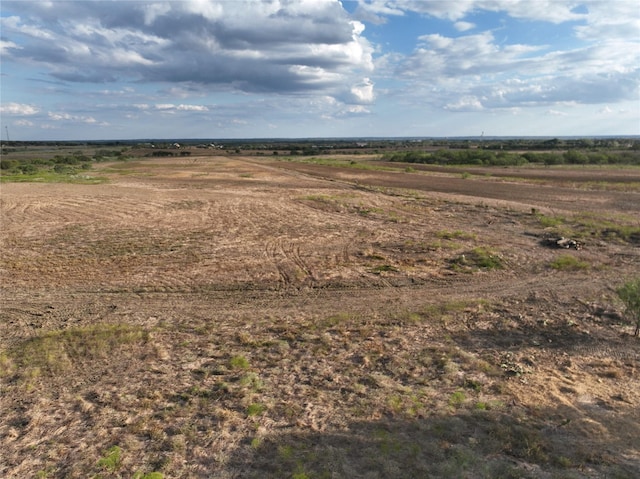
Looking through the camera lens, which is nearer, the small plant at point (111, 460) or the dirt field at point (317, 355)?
the small plant at point (111, 460)

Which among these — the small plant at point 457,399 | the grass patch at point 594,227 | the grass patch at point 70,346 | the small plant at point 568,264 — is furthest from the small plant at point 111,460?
the grass patch at point 594,227

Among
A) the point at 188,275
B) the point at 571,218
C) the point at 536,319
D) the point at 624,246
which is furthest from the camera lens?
the point at 571,218

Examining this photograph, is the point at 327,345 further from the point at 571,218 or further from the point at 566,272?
the point at 571,218

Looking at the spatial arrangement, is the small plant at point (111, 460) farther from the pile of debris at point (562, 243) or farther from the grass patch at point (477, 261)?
the pile of debris at point (562, 243)

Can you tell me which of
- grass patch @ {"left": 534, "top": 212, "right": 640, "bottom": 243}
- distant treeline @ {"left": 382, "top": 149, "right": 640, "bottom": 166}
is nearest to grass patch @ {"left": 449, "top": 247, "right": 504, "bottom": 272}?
grass patch @ {"left": 534, "top": 212, "right": 640, "bottom": 243}

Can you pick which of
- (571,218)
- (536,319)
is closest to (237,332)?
(536,319)

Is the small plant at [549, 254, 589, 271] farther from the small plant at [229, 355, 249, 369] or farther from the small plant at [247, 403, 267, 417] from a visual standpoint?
the small plant at [247, 403, 267, 417]
